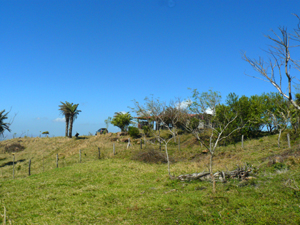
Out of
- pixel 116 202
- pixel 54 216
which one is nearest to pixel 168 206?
pixel 116 202

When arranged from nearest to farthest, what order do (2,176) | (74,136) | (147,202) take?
(147,202)
(2,176)
(74,136)

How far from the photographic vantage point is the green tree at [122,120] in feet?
188

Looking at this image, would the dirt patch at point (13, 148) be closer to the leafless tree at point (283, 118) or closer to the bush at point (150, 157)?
the bush at point (150, 157)

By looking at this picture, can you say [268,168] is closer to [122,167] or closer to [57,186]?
[122,167]

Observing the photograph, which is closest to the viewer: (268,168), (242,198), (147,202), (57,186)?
(242,198)

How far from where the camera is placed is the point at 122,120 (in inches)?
2250

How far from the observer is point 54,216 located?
10.5 metres

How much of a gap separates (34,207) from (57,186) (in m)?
4.70

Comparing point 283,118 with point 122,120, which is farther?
point 122,120

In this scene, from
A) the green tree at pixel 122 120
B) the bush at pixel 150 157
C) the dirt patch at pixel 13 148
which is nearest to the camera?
the bush at pixel 150 157

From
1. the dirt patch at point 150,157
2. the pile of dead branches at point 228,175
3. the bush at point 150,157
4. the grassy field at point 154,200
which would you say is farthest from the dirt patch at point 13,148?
the pile of dead branches at point 228,175

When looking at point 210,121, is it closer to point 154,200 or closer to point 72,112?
point 154,200

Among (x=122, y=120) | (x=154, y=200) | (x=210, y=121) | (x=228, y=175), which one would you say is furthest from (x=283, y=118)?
(x=122, y=120)

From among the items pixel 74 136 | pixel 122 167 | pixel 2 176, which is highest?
pixel 74 136
